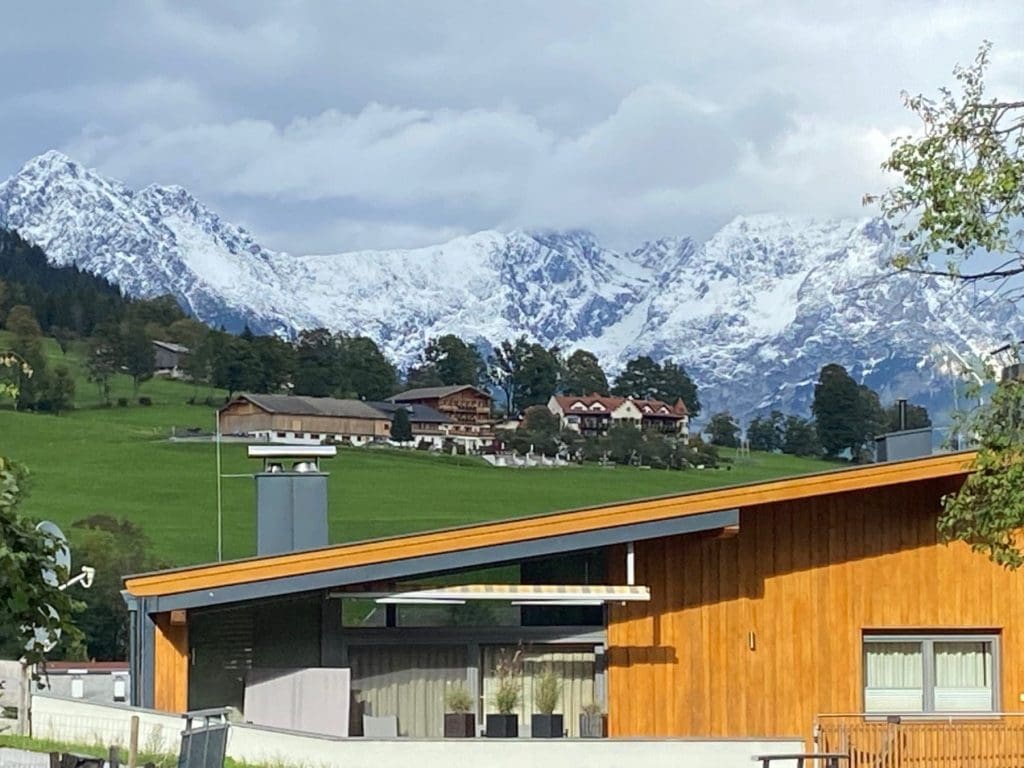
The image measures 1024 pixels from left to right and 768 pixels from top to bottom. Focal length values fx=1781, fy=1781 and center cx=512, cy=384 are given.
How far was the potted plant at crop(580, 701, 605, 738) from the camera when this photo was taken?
48.6 feet

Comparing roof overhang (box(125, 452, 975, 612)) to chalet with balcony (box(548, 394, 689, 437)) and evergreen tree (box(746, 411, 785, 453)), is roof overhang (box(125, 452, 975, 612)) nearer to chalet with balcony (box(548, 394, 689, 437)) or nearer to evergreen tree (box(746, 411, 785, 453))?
evergreen tree (box(746, 411, 785, 453))

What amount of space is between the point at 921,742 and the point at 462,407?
9174 centimetres

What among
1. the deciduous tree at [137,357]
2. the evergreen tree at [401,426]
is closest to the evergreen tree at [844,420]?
the evergreen tree at [401,426]

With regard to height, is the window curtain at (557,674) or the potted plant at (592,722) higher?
the window curtain at (557,674)

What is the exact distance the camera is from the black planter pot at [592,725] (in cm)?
1481

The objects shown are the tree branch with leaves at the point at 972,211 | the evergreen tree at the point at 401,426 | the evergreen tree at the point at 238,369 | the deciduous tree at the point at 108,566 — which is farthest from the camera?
the evergreen tree at the point at 238,369

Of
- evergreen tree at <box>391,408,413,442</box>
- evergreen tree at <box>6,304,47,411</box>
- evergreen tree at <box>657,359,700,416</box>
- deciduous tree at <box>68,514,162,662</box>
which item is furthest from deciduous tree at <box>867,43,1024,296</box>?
evergreen tree at <box>657,359,700,416</box>

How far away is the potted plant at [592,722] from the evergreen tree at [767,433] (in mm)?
83317

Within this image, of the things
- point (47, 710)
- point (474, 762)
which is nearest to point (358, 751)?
point (474, 762)

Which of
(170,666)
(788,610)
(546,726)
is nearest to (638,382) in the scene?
(788,610)

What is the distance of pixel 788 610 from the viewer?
15047 mm

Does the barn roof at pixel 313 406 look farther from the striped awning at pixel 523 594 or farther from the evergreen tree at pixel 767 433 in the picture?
the striped awning at pixel 523 594

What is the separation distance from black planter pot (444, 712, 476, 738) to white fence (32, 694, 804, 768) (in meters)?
0.93

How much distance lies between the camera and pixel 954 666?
15.2 metres
